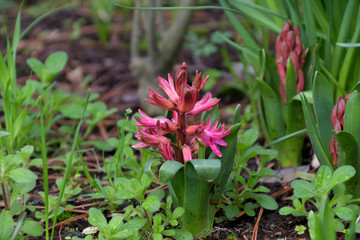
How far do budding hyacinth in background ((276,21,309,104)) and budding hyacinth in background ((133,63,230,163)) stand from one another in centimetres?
68

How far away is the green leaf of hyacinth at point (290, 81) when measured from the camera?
2.07 meters

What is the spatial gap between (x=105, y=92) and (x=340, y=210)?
8.28ft

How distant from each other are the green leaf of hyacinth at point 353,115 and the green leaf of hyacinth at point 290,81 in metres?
0.49

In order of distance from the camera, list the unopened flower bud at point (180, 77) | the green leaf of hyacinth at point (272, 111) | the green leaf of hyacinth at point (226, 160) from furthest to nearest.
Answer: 1. the green leaf of hyacinth at point (272, 111)
2. the green leaf of hyacinth at point (226, 160)
3. the unopened flower bud at point (180, 77)

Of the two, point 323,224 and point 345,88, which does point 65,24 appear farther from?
point 323,224

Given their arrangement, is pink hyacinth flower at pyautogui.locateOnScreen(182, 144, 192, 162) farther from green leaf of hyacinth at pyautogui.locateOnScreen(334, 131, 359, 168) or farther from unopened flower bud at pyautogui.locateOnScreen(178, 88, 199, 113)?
green leaf of hyacinth at pyautogui.locateOnScreen(334, 131, 359, 168)

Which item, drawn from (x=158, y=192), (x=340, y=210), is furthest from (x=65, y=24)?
(x=340, y=210)

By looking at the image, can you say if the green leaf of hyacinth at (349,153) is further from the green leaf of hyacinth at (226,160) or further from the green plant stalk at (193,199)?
the green plant stalk at (193,199)

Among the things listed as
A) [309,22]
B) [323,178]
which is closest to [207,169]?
[323,178]

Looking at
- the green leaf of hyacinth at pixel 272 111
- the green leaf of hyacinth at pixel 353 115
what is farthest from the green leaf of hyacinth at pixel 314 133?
the green leaf of hyacinth at pixel 272 111

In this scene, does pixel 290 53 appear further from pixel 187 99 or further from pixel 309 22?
pixel 187 99

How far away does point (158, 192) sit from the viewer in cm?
180

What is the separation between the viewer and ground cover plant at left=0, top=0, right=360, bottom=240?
161cm

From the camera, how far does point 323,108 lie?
1.82 metres
